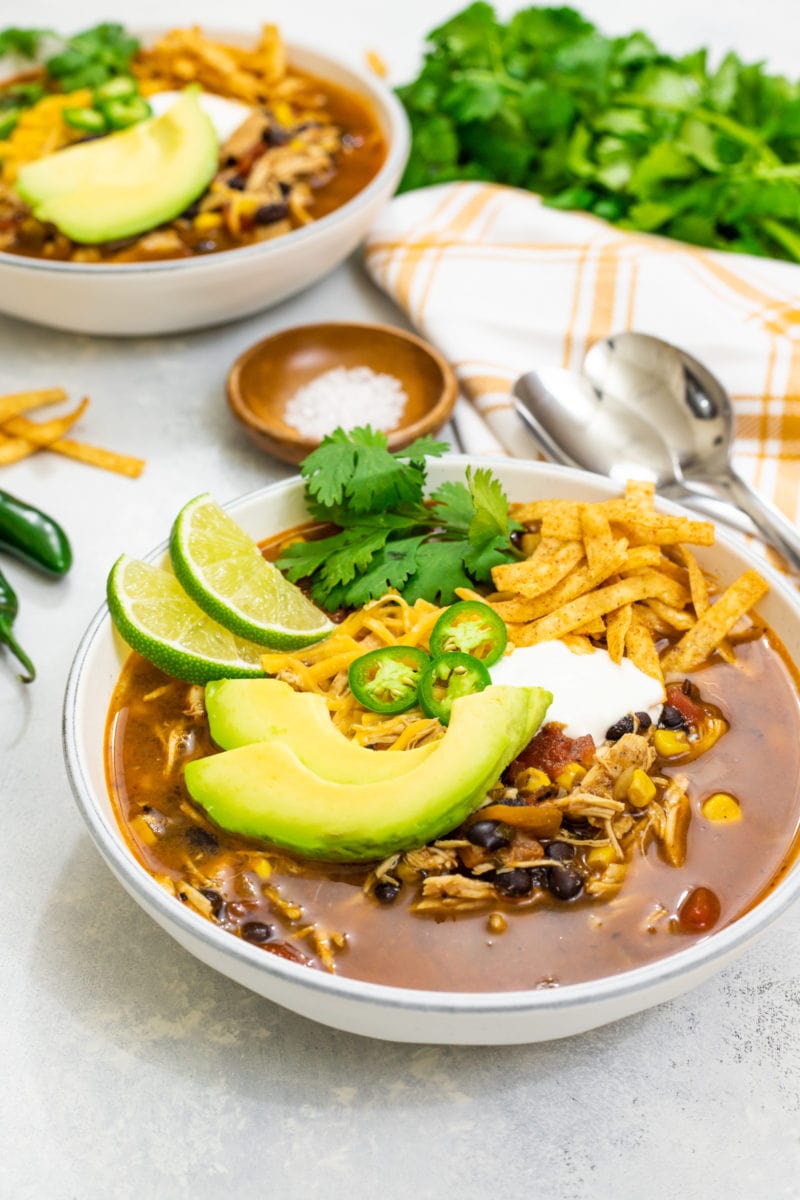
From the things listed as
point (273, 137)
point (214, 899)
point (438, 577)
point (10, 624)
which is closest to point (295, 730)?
point (214, 899)

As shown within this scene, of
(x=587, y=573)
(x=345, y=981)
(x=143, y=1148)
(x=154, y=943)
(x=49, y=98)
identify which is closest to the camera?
(x=345, y=981)

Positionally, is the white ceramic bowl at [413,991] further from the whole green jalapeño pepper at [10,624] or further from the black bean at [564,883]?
the whole green jalapeño pepper at [10,624]

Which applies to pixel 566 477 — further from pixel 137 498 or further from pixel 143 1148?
pixel 143 1148

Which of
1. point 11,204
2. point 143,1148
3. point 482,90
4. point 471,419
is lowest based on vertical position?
point 143,1148

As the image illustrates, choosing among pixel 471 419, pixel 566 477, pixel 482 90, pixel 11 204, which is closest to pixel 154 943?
pixel 566 477

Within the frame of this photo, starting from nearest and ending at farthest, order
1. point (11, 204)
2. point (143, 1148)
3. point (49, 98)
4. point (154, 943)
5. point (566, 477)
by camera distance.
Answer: point (143, 1148) < point (154, 943) < point (566, 477) < point (11, 204) < point (49, 98)

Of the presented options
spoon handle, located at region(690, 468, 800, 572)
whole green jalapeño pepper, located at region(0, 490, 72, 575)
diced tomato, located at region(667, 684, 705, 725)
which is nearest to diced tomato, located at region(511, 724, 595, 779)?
diced tomato, located at region(667, 684, 705, 725)

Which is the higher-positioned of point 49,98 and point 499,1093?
point 49,98
